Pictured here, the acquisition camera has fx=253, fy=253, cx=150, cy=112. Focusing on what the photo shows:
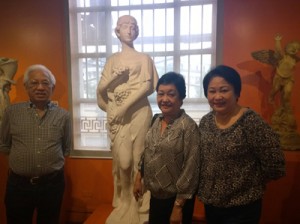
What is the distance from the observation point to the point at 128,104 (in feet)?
5.97

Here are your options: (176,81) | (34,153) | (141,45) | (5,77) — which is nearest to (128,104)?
(176,81)

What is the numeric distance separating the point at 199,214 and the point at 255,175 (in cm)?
164

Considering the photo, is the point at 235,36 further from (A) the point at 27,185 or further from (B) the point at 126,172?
(A) the point at 27,185

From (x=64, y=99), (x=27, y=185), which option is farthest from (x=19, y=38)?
(x=27, y=185)

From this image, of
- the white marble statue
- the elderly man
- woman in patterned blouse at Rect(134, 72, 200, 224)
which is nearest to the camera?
woman in patterned blouse at Rect(134, 72, 200, 224)

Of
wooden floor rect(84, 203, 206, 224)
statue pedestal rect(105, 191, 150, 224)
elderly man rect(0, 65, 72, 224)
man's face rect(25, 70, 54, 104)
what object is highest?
man's face rect(25, 70, 54, 104)

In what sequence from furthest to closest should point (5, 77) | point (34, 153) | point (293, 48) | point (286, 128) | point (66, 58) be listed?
point (66, 58), point (5, 77), point (286, 128), point (293, 48), point (34, 153)

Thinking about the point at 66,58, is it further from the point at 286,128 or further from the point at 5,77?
the point at 286,128

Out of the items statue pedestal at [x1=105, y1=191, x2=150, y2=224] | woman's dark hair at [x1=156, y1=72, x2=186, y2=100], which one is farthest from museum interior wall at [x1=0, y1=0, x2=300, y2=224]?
woman's dark hair at [x1=156, y1=72, x2=186, y2=100]

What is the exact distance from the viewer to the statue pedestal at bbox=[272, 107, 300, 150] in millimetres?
2256

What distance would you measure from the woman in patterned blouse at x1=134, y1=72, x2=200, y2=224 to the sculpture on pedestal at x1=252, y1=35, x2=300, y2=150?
1.26m

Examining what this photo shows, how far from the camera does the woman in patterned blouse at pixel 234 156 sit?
1.14 m

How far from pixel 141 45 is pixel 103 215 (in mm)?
1781

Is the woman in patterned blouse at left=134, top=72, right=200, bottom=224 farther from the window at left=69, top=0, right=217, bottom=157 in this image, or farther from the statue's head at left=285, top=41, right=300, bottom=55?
the window at left=69, top=0, right=217, bottom=157
